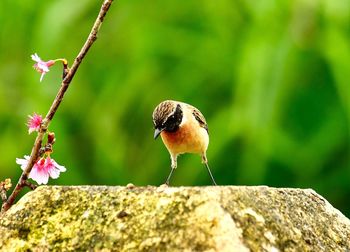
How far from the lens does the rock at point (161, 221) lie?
2.18m

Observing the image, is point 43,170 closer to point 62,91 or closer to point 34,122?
point 34,122

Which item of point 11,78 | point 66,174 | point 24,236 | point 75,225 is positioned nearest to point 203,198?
point 75,225

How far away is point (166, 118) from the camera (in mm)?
3852

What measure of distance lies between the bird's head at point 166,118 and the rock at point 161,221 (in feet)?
4.68

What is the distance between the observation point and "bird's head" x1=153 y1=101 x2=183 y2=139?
3850 mm

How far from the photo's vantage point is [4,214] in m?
2.43

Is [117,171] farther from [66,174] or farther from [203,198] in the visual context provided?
[203,198]

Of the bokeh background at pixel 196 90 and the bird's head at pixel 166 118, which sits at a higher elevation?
the bokeh background at pixel 196 90

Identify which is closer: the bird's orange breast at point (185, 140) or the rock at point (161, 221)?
the rock at point (161, 221)

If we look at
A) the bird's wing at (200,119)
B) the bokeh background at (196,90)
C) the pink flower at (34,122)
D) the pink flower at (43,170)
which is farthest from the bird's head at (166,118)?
the bokeh background at (196,90)

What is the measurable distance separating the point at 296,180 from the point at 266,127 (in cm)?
43

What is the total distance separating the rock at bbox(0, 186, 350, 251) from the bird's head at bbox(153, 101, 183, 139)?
1.43 m

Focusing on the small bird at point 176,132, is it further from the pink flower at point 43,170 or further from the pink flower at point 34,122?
the pink flower at point 34,122

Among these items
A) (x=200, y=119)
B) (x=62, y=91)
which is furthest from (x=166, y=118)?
(x=62, y=91)
